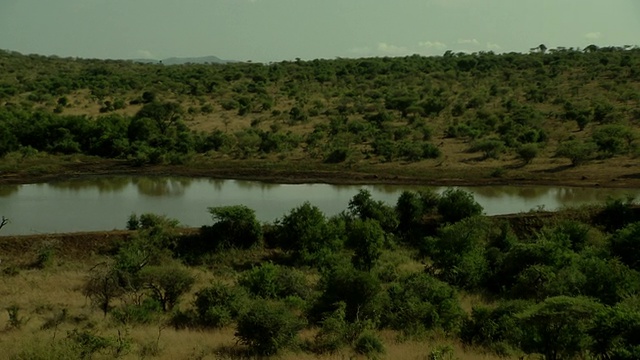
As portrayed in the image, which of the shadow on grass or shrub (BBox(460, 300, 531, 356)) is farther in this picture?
the shadow on grass

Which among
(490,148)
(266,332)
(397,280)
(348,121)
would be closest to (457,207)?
Result: (397,280)

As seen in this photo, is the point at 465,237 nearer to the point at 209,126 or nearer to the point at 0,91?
the point at 209,126

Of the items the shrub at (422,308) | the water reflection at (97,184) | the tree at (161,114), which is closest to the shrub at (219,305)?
the shrub at (422,308)

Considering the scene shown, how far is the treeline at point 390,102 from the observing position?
3656 cm

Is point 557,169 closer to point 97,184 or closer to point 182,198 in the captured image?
point 182,198

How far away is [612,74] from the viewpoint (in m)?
55.8

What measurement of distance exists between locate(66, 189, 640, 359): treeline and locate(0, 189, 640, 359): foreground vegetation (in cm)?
4

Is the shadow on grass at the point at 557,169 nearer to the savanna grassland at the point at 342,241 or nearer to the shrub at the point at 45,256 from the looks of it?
the savanna grassland at the point at 342,241

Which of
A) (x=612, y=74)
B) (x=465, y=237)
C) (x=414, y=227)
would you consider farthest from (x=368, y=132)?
(x=612, y=74)

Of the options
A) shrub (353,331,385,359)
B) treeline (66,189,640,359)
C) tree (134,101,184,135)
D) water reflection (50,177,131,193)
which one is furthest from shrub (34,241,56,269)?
tree (134,101,184,135)

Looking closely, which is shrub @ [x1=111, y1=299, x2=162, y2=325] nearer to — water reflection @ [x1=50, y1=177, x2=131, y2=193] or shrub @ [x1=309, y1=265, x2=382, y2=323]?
shrub @ [x1=309, y1=265, x2=382, y2=323]

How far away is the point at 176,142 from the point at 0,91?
2147 centimetres

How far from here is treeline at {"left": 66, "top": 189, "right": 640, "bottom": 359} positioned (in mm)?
10688

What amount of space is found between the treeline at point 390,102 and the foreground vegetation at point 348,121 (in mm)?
126
